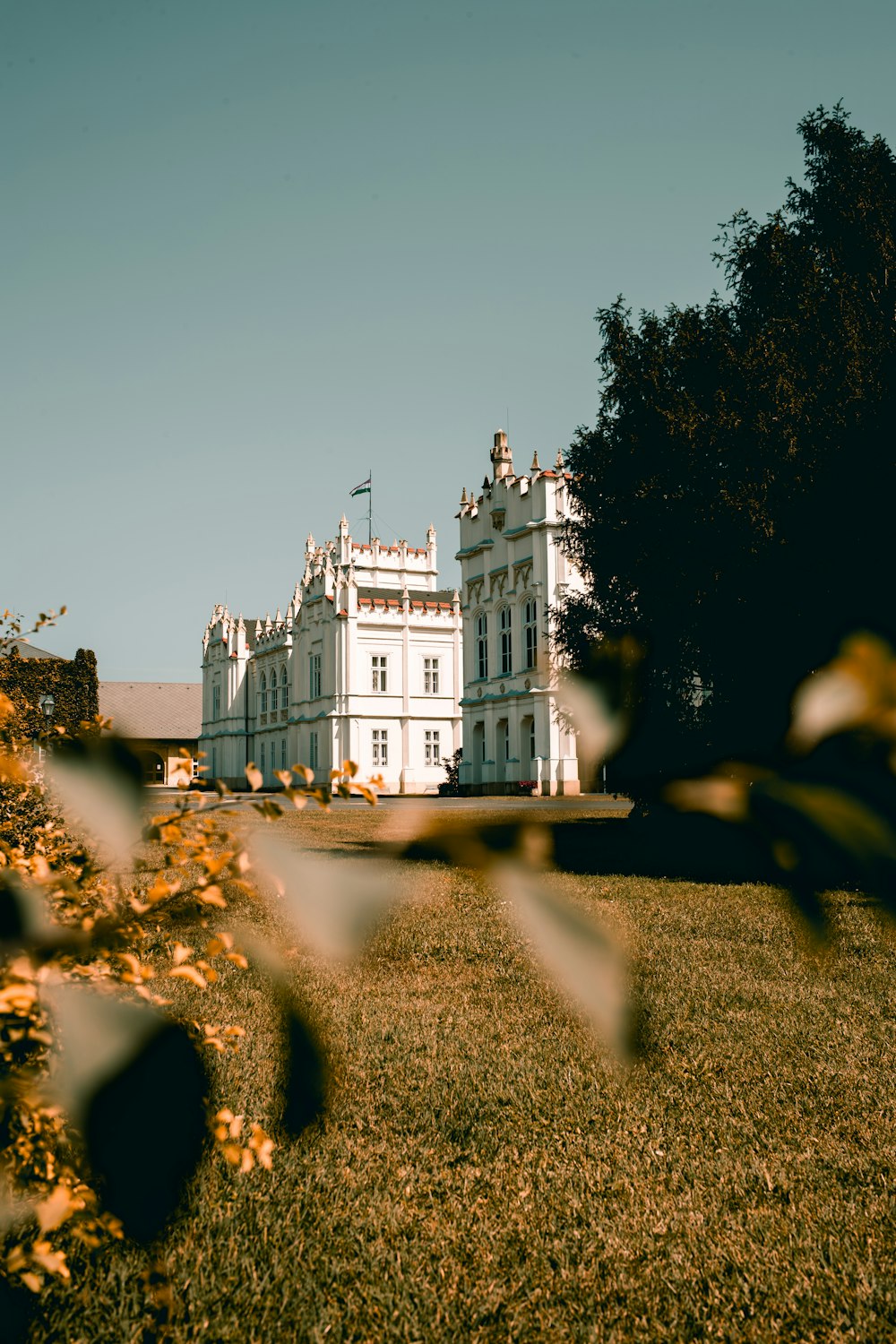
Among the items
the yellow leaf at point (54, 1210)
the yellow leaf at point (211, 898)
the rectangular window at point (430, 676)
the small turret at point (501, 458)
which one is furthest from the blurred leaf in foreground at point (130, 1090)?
the rectangular window at point (430, 676)

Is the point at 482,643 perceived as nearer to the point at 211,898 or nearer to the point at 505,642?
→ the point at 505,642

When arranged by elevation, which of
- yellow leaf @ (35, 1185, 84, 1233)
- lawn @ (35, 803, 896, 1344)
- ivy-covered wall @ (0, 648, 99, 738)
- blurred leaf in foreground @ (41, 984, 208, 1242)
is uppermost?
ivy-covered wall @ (0, 648, 99, 738)

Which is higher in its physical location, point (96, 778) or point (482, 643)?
point (482, 643)

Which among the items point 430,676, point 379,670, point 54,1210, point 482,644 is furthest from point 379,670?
point 54,1210

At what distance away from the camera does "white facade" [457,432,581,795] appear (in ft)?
77.9

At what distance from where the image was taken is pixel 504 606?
891 inches

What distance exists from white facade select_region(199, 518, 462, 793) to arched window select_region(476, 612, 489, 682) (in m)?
Answer: 7.18

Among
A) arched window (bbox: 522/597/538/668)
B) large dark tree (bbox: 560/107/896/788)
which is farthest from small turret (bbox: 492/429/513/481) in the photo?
large dark tree (bbox: 560/107/896/788)

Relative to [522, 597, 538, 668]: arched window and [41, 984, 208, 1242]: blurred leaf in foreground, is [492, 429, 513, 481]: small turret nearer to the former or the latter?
[522, 597, 538, 668]: arched window

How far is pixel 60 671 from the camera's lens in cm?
256

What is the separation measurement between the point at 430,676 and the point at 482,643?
28.5 feet

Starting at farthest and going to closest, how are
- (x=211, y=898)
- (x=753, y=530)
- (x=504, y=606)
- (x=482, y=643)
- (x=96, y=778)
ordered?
(x=482, y=643), (x=504, y=606), (x=753, y=530), (x=211, y=898), (x=96, y=778)

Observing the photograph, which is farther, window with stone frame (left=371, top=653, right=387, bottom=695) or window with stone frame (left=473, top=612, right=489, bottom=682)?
window with stone frame (left=371, top=653, right=387, bottom=695)

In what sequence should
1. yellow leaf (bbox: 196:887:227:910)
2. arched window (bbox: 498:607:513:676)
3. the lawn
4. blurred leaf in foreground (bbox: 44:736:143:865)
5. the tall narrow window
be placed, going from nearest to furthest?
blurred leaf in foreground (bbox: 44:736:143:865) → yellow leaf (bbox: 196:887:227:910) → the lawn → arched window (bbox: 498:607:513:676) → the tall narrow window
